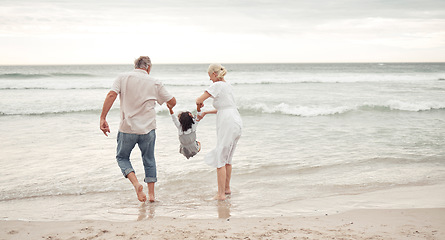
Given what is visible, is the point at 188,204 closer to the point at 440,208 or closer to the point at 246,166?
the point at 246,166

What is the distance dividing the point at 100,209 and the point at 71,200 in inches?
24.2

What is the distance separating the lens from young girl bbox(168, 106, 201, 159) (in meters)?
5.05

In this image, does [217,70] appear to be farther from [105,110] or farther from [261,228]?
[261,228]

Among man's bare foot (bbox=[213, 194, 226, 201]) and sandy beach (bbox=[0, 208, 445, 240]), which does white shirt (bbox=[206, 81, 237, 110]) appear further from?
sandy beach (bbox=[0, 208, 445, 240])

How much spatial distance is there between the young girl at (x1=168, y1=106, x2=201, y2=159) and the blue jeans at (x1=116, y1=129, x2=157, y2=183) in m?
0.44

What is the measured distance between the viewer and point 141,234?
3.68m

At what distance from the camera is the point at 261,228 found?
3.81 meters

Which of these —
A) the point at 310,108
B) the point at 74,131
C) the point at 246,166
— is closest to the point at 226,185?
the point at 246,166

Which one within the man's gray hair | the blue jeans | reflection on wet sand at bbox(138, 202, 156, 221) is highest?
the man's gray hair

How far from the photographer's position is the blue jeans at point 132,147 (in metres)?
4.61

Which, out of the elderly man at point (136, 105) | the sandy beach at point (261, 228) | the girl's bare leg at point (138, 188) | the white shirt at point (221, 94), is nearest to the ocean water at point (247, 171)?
the girl's bare leg at point (138, 188)

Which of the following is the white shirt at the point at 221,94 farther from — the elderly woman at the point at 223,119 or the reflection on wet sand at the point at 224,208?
the reflection on wet sand at the point at 224,208

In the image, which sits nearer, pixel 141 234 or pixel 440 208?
pixel 141 234

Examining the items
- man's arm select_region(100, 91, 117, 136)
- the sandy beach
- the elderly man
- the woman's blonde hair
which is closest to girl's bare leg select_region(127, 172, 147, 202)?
the elderly man
